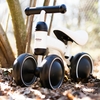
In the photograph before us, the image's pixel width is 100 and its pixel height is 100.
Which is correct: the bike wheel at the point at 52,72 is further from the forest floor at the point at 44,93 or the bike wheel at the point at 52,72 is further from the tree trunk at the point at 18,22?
the tree trunk at the point at 18,22

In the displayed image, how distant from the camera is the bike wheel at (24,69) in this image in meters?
2.38

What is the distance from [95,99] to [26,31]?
2.52 meters

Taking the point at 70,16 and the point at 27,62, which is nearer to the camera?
the point at 27,62

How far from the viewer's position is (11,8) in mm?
4008

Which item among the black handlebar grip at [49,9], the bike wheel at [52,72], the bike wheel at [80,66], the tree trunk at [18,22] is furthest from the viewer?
the tree trunk at [18,22]

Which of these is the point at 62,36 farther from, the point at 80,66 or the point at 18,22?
the point at 18,22

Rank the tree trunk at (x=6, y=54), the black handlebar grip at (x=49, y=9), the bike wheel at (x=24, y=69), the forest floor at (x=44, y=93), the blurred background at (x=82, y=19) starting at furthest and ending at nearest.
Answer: the blurred background at (x=82, y=19) < the tree trunk at (x=6, y=54) < the black handlebar grip at (x=49, y=9) < the bike wheel at (x=24, y=69) < the forest floor at (x=44, y=93)

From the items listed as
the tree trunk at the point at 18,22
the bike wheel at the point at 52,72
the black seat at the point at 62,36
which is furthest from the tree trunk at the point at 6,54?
the bike wheel at the point at 52,72

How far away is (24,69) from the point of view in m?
2.46

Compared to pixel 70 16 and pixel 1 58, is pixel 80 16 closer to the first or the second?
pixel 70 16

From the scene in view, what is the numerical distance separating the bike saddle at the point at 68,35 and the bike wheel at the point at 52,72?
16.9 inches

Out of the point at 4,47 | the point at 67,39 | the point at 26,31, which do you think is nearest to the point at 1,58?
the point at 4,47

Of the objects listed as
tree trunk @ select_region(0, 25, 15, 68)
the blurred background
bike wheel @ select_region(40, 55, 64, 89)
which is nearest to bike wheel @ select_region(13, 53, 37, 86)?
bike wheel @ select_region(40, 55, 64, 89)

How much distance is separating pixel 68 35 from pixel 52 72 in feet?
1.95
